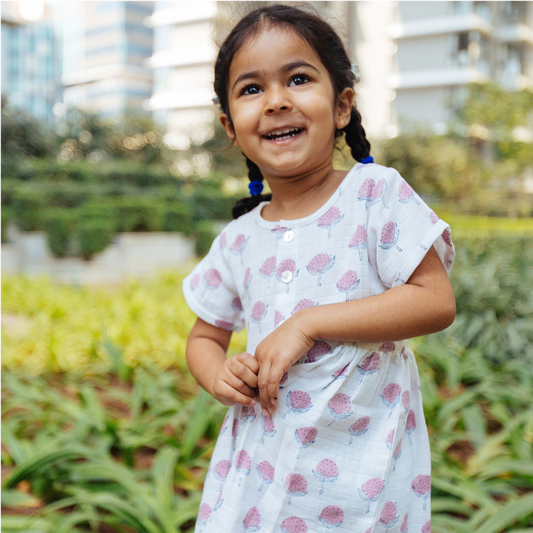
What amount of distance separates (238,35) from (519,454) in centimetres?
204

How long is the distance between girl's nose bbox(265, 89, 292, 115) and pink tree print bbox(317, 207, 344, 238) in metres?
0.22

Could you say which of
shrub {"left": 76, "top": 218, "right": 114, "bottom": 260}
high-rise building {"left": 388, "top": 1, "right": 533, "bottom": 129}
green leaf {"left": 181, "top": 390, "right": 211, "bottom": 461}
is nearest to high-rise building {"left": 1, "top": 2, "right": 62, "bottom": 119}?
high-rise building {"left": 388, "top": 1, "right": 533, "bottom": 129}

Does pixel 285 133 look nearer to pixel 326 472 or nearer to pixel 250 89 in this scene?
pixel 250 89

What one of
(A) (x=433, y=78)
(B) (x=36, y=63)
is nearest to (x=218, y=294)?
(A) (x=433, y=78)

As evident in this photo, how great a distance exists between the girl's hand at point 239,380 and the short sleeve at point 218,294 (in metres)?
0.23

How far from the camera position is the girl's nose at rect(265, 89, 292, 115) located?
3.46ft

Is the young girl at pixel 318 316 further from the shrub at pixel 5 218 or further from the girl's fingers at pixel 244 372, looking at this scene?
the shrub at pixel 5 218

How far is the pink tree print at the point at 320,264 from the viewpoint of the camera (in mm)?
1082

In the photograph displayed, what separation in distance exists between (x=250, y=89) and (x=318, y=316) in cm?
50

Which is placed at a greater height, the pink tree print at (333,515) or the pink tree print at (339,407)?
the pink tree print at (339,407)

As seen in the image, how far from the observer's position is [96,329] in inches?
169

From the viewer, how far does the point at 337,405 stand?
1024 mm

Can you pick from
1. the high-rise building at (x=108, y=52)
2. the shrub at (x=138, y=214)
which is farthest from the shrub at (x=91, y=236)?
the high-rise building at (x=108, y=52)

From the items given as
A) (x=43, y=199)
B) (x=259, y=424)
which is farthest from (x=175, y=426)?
(x=43, y=199)
